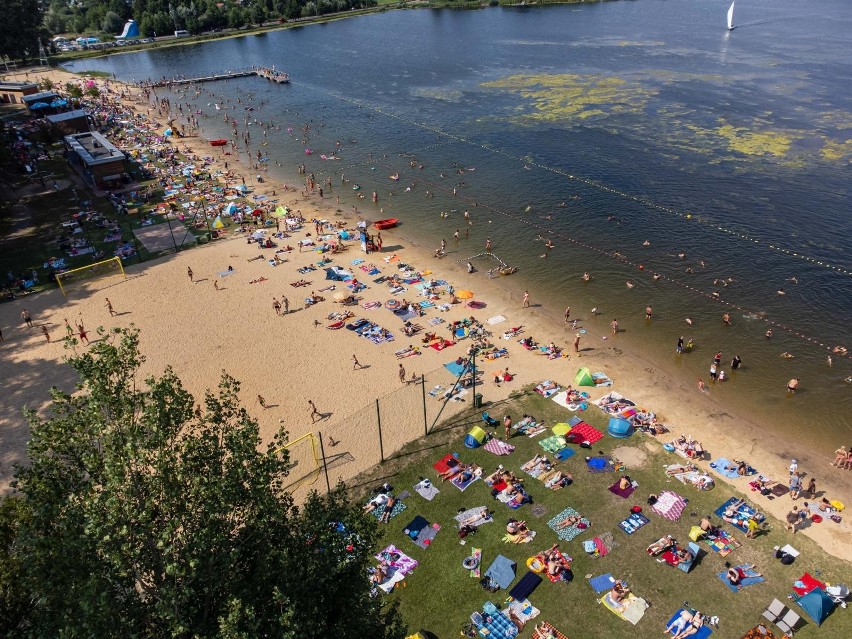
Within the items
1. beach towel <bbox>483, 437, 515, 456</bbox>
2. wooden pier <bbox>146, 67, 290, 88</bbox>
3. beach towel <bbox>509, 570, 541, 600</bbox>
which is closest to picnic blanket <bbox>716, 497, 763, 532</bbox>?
beach towel <bbox>509, 570, 541, 600</bbox>

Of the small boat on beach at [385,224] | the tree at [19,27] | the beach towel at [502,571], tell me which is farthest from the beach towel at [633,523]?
the tree at [19,27]

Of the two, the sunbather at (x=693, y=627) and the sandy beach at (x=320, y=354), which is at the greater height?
the sandy beach at (x=320, y=354)

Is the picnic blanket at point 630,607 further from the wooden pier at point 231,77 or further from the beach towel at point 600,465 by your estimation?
the wooden pier at point 231,77

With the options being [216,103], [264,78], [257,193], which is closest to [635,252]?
[257,193]

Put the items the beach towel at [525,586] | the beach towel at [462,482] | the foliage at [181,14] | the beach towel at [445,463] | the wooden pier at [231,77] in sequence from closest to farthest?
the beach towel at [525,586]
the beach towel at [462,482]
the beach towel at [445,463]
the wooden pier at [231,77]
the foliage at [181,14]

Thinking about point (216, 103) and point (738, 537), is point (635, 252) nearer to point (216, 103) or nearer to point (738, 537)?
point (738, 537)

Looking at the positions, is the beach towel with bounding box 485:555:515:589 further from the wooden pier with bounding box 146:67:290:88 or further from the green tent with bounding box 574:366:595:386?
A: the wooden pier with bounding box 146:67:290:88
